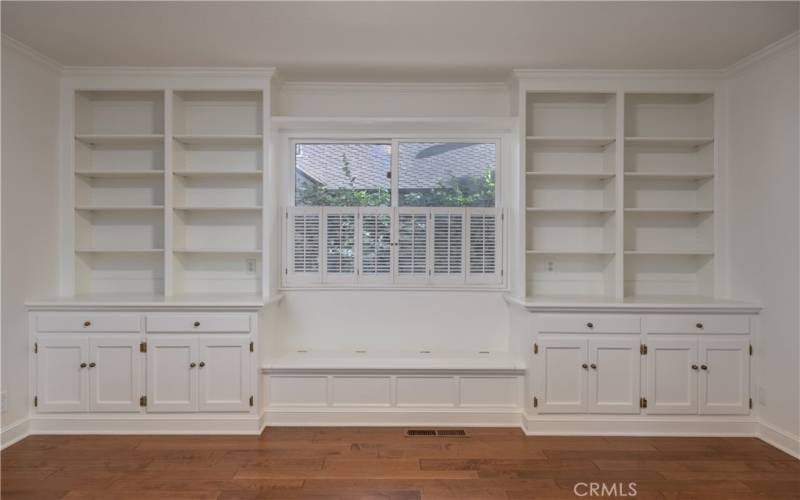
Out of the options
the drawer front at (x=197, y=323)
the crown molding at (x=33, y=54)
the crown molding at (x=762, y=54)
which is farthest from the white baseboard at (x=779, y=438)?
the crown molding at (x=33, y=54)

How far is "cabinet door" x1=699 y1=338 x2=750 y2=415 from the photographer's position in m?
3.21

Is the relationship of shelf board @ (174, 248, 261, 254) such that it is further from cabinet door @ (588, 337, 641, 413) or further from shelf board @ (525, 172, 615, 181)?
cabinet door @ (588, 337, 641, 413)

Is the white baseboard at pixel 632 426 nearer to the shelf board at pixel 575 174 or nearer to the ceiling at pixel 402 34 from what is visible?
the shelf board at pixel 575 174

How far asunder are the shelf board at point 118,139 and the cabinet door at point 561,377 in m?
3.28

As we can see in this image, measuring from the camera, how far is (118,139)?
11.7ft

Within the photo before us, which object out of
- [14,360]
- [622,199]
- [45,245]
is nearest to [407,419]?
[622,199]

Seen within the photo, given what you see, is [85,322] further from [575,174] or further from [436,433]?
[575,174]

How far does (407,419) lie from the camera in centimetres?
333

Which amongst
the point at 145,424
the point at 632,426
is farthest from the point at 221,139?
the point at 632,426

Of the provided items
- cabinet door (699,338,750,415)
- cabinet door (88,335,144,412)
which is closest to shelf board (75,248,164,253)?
cabinet door (88,335,144,412)

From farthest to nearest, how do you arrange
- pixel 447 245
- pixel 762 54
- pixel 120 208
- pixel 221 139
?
pixel 447 245 → pixel 221 139 → pixel 120 208 → pixel 762 54

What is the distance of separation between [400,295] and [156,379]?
1895 millimetres

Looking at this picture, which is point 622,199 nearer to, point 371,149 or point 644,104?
point 644,104

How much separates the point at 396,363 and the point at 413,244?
990mm
